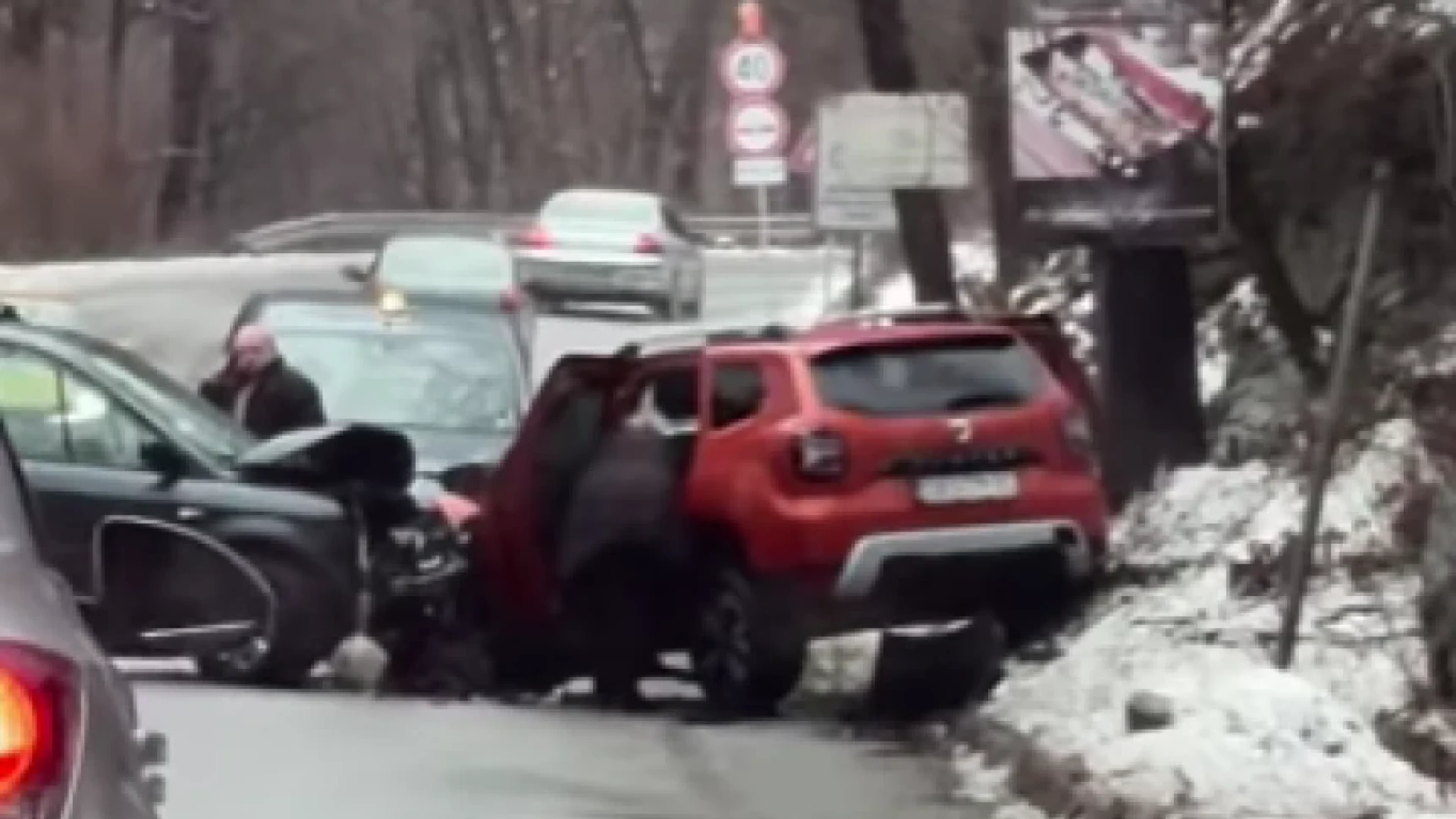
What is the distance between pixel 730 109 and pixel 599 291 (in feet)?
37.0

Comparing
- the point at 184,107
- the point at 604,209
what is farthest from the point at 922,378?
the point at 184,107

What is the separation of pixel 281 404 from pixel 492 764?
6.05m

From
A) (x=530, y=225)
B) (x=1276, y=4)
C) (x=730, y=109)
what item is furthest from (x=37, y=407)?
(x=530, y=225)

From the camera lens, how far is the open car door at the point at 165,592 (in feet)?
21.5

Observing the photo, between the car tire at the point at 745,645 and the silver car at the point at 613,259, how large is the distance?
29.1m

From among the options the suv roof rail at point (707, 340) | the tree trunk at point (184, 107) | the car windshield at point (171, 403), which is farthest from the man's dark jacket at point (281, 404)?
the tree trunk at point (184, 107)

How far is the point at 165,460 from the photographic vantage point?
17.2 m

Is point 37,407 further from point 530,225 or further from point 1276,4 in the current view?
point 530,225

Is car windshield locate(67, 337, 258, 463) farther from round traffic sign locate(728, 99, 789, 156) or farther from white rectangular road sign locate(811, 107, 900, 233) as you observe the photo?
round traffic sign locate(728, 99, 789, 156)

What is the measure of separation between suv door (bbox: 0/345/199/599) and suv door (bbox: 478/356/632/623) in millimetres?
1672

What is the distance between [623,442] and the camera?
711 inches

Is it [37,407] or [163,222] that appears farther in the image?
[163,222]

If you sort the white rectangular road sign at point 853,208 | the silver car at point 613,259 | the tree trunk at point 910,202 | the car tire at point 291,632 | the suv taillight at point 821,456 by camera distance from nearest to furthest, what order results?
1. the suv taillight at point 821,456
2. the car tire at point 291,632
3. the tree trunk at point 910,202
4. the white rectangular road sign at point 853,208
5. the silver car at point 613,259

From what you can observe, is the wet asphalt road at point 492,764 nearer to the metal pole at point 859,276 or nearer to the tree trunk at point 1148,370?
the tree trunk at point 1148,370
